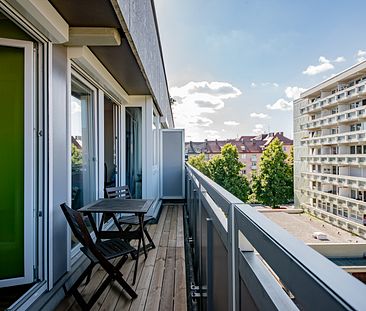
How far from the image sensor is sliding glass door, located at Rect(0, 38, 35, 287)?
212cm

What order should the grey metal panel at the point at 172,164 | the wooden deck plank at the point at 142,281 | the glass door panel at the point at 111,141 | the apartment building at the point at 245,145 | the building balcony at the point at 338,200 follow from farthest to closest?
the apartment building at the point at 245,145 → the building balcony at the point at 338,200 → the grey metal panel at the point at 172,164 → the glass door panel at the point at 111,141 → the wooden deck plank at the point at 142,281

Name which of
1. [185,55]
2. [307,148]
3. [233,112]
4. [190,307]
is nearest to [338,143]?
[307,148]

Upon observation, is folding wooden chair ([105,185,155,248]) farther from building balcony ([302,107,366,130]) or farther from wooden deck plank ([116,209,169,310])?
building balcony ([302,107,366,130])

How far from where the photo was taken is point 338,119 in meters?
16.0

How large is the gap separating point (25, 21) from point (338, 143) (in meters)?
16.7

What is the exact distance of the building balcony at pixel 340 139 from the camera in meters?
13.4

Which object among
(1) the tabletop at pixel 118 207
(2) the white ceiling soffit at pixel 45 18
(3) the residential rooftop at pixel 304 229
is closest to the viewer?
(3) the residential rooftop at pixel 304 229

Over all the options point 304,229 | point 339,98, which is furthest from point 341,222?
point 339,98

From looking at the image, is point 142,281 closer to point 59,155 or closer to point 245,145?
point 59,155

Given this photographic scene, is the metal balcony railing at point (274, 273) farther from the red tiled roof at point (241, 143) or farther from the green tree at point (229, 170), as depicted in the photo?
the red tiled roof at point (241, 143)

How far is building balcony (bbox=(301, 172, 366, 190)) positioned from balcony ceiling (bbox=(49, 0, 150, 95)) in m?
13.4

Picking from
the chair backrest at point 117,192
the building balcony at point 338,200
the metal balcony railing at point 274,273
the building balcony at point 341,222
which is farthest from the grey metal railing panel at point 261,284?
the building balcony at point 341,222

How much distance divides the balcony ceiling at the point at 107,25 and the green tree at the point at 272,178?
21.8 metres

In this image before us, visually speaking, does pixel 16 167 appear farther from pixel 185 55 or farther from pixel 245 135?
pixel 245 135
